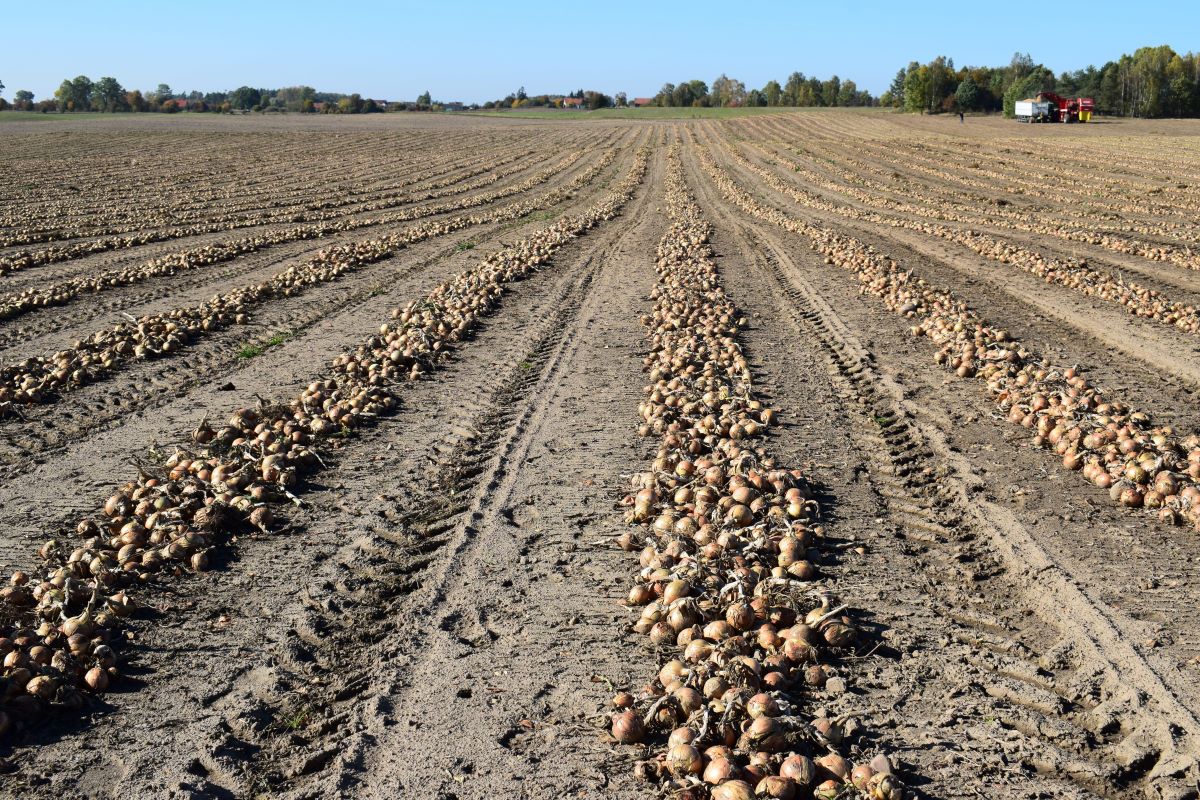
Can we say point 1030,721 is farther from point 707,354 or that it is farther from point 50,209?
point 50,209

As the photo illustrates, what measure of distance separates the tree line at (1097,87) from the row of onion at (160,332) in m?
72.8

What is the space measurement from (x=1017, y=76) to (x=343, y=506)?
10206 cm

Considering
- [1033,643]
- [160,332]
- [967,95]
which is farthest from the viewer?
[967,95]

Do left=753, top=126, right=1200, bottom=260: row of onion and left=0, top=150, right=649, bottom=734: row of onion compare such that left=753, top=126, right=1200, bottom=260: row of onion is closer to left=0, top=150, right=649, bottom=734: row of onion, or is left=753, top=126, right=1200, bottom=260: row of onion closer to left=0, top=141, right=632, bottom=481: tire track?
left=0, top=141, right=632, bottom=481: tire track

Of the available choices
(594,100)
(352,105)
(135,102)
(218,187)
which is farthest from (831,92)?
(218,187)

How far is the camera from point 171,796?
3.04 metres

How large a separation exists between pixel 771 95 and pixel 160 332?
412 feet

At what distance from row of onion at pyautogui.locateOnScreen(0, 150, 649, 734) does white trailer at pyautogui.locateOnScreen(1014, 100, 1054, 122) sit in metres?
60.6

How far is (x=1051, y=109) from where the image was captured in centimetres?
5909

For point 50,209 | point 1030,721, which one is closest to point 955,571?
point 1030,721

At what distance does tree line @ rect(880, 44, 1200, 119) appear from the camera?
2857 inches

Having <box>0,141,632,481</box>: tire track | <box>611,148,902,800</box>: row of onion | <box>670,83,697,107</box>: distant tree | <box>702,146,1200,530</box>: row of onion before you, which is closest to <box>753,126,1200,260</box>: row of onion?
<box>702,146,1200,530</box>: row of onion

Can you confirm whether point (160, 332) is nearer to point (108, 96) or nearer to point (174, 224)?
point (174, 224)

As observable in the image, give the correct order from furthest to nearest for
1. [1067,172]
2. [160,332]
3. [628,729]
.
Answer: [1067,172]
[160,332]
[628,729]
